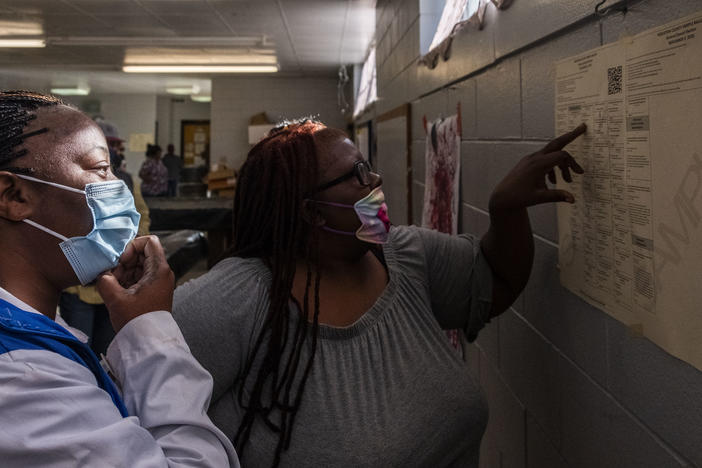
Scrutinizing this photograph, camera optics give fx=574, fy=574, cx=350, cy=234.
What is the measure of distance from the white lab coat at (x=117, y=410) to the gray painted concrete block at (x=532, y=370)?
752mm

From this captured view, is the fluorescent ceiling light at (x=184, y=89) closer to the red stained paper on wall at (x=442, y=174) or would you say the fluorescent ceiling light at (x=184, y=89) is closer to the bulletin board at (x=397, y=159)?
the bulletin board at (x=397, y=159)

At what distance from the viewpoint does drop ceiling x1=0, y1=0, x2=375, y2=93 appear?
5.37m

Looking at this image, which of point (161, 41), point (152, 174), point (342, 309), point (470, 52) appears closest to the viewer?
point (342, 309)

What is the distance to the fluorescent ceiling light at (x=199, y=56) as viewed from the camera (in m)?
7.39

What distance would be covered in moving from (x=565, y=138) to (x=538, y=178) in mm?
112

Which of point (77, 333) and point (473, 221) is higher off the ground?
point (473, 221)

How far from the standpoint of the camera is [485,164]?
5.60 feet

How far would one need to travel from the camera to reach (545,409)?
53.4 inches

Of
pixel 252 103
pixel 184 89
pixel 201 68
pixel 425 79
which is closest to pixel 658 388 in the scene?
pixel 425 79

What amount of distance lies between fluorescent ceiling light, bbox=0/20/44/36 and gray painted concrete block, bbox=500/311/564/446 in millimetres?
6230

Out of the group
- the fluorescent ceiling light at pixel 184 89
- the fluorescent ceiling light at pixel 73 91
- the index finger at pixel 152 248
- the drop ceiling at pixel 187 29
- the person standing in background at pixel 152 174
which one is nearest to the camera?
the index finger at pixel 152 248

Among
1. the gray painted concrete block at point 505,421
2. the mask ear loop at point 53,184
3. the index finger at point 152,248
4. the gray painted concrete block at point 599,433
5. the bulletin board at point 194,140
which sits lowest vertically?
the gray painted concrete block at point 505,421

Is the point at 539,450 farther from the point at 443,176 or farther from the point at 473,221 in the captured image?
the point at 443,176

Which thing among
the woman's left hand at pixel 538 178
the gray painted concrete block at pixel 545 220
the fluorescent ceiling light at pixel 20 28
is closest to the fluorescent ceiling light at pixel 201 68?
the fluorescent ceiling light at pixel 20 28
